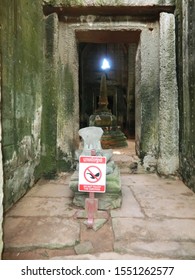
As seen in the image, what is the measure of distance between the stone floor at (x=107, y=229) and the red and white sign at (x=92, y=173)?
38 cm

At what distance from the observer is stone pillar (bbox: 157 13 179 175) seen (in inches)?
134

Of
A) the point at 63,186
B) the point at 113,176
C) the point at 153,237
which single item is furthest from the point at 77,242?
the point at 63,186

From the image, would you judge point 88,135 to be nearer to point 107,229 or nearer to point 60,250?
point 107,229

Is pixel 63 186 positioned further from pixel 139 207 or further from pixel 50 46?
pixel 50 46

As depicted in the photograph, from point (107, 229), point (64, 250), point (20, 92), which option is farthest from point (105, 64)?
point (64, 250)

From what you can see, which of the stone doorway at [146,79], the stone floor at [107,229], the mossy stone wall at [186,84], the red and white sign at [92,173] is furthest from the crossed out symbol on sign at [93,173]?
the stone doorway at [146,79]

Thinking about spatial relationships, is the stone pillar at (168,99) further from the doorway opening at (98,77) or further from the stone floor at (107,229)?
the doorway opening at (98,77)

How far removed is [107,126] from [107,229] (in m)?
5.79

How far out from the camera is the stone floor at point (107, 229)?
5.04 feet

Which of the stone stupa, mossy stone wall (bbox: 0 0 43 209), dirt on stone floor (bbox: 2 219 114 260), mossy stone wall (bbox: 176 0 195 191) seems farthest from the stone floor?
the stone stupa

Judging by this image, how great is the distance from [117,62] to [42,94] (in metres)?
11.6

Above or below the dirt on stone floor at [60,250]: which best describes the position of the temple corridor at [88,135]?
above

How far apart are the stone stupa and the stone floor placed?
3867 millimetres

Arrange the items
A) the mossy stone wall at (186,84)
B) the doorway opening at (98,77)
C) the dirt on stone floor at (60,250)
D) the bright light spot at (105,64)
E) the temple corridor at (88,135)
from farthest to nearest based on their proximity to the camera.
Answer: the bright light spot at (105,64) < the doorway opening at (98,77) < the mossy stone wall at (186,84) < the temple corridor at (88,135) < the dirt on stone floor at (60,250)
